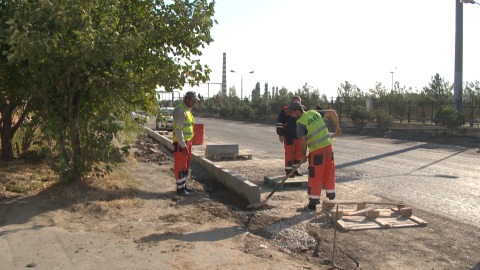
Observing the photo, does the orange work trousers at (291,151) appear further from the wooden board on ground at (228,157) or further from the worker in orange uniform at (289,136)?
the wooden board on ground at (228,157)

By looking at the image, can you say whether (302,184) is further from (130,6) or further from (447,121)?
(447,121)

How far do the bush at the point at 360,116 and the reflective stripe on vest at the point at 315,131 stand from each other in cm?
1979

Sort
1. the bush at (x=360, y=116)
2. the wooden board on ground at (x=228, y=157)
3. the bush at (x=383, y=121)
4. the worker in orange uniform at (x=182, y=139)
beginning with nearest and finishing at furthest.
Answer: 1. the worker in orange uniform at (x=182, y=139)
2. the wooden board on ground at (x=228, y=157)
3. the bush at (x=383, y=121)
4. the bush at (x=360, y=116)

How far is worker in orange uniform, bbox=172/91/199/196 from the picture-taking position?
6738 millimetres

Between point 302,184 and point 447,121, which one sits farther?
point 447,121

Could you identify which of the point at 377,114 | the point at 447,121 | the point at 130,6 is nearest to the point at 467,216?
the point at 130,6

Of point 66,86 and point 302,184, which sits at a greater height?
point 66,86

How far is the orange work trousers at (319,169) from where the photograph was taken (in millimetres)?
5754

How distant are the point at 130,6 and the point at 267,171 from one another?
4.71m

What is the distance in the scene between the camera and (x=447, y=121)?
1845cm

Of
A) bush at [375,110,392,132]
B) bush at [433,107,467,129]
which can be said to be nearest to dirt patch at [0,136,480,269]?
bush at [433,107,467,129]

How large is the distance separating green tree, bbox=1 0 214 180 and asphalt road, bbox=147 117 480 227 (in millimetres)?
4099

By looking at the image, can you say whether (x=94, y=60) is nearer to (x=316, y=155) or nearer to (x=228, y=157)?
(x=316, y=155)

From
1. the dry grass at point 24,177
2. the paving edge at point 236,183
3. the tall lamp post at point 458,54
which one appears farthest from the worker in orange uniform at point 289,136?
the tall lamp post at point 458,54
